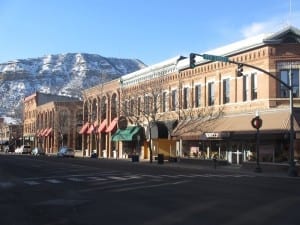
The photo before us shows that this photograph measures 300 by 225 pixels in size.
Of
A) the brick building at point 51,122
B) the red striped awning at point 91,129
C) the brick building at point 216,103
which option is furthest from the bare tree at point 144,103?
the brick building at point 51,122

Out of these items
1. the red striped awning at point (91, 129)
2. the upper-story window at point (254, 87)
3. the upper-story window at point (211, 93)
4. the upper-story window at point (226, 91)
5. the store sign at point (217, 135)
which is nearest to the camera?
the upper-story window at point (254, 87)

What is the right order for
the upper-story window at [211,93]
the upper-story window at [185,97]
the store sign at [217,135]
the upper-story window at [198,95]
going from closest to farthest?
1. the store sign at [217,135]
2. the upper-story window at [211,93]
3. the upper-story window at [198,95]
4. the upper-story window at [185,97]

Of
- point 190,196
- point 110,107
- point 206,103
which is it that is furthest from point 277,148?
point 110,107

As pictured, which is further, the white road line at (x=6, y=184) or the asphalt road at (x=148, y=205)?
the white road line at (x=6, y=184)

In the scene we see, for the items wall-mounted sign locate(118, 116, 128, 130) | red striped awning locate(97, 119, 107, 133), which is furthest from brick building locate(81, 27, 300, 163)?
red striped awning locate(97, 119, 107, 133)

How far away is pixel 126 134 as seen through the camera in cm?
7144

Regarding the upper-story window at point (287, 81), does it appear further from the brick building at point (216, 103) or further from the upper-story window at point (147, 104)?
the upper-story window at point (147, 104)

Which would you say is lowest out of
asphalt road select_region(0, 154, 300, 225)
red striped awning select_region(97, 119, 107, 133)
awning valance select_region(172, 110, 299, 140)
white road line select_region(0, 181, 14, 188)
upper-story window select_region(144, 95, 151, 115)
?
white road line select_region(0, 181, 14, 188)

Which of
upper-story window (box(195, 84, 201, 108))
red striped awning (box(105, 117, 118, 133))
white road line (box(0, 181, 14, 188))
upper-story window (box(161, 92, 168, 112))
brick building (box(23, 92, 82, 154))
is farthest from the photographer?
brick building (box(23, 92, 82, 154))

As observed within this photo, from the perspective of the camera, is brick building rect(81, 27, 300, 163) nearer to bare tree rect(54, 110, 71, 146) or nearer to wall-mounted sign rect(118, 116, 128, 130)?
wall-mounted sign rect(118, 116, 128, 130)

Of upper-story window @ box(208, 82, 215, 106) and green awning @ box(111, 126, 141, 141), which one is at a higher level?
upper-story window @ box(208, 82, 215, 106)

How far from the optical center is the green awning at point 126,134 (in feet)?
228

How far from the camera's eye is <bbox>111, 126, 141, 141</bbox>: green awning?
69519 millimetres

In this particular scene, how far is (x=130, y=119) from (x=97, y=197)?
52873 mm
